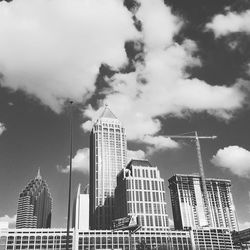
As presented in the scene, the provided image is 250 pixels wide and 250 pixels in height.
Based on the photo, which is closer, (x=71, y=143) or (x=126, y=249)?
(x=71, y=143)

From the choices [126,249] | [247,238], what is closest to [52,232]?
[126,249]

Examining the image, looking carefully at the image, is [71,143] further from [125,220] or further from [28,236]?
[28,236]

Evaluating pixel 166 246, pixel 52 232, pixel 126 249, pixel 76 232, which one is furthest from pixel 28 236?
pixel 166 246

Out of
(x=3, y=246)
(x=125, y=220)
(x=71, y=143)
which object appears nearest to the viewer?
(x=71, y=143)

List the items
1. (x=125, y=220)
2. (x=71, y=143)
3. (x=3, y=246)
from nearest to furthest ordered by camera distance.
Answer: (x=71, y=143), (x=125, y=220), (x=3, y=246)

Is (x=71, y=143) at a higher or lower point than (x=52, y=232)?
lower

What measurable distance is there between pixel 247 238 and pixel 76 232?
104m

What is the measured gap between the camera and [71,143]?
45.4 meters

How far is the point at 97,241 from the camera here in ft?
646

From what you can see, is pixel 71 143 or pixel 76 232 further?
pixel 76 232

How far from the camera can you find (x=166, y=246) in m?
197

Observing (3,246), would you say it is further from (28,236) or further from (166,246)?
(166,246)

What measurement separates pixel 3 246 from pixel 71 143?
170060 mm

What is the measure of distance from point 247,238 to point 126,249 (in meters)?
74.1
